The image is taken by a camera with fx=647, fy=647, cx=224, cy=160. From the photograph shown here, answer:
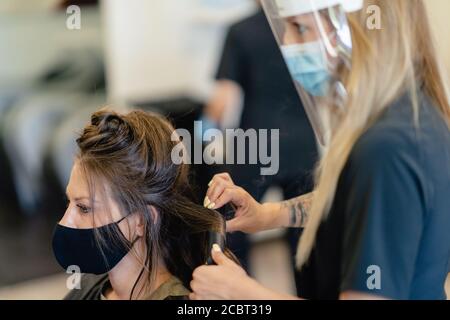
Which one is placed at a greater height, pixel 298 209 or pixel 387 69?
pixel 387 69

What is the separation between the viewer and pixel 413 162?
791mm

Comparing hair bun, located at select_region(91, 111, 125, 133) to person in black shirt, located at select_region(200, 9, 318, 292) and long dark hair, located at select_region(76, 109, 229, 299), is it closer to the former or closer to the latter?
long dark hair, located at select_region(76, 109, 229, 299)

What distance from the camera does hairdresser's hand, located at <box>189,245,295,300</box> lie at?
0.86 metres

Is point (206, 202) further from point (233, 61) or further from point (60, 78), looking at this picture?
point (60, 78)

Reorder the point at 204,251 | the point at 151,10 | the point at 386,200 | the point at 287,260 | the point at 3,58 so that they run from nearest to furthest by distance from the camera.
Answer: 1. the point at 386,200
2. the point at 204,251
3. the point at 287,260
4. the point at 3,58
5. the point at 151,10

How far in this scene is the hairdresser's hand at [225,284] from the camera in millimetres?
863

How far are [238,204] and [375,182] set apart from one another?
0.22 m

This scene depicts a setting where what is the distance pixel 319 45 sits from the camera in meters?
0.90

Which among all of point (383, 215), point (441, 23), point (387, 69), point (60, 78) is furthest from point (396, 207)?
point (60, 78)

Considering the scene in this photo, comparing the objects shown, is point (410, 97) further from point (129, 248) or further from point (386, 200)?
point (129, 248)

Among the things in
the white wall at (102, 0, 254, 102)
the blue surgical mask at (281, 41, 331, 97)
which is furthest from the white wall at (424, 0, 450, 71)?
the white wall at (102, 0, 254, 102)

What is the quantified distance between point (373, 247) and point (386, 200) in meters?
0.06
